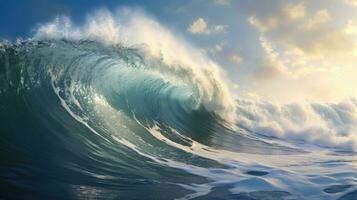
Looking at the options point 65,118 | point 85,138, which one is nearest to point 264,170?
point 85,138

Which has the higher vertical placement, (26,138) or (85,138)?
(85,138)

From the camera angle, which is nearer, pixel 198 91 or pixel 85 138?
pixel 85 138

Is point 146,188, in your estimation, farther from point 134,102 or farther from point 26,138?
point 134,102

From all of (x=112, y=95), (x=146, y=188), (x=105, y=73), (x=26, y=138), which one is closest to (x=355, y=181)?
(x=146, y=188)

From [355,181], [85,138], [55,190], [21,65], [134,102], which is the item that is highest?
[134,102]

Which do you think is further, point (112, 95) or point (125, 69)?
point (125, 69)

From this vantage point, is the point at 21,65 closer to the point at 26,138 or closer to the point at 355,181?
the point at 26,138

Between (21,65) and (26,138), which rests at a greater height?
(21,65)

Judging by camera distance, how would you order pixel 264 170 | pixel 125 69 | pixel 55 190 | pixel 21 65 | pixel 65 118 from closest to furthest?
pixel 55 190 → pixel 264 170 → pixel 65 118 → pixel 21 65 → pixel 125 69

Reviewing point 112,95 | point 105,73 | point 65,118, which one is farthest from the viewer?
point 105,73
